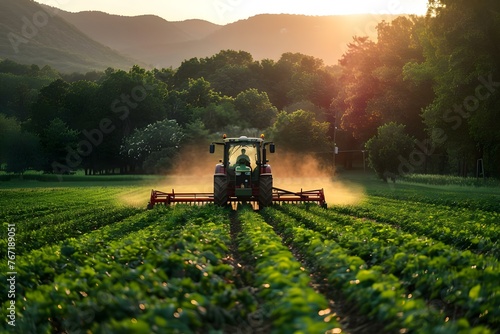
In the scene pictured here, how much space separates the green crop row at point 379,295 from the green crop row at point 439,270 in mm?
315

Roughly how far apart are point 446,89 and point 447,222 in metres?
25.8

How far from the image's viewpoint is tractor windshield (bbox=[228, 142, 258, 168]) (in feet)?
91.9

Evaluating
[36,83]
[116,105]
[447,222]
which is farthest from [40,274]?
[36,83]

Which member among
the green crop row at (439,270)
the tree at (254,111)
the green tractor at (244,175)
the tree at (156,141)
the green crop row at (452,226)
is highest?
the tree at (254,111)

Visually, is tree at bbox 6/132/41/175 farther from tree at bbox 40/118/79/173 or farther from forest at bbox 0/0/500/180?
tree at bbox 40/118/79/173

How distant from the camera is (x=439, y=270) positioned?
33.5ft

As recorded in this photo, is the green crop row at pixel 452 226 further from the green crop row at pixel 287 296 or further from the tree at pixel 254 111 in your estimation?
the tree at pixel 254 111

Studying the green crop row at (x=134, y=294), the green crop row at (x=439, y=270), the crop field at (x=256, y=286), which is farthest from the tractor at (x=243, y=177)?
the green crop row at (x=134, y=294)

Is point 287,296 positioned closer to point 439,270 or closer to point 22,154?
point 439,270

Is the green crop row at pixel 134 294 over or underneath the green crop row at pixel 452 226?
over

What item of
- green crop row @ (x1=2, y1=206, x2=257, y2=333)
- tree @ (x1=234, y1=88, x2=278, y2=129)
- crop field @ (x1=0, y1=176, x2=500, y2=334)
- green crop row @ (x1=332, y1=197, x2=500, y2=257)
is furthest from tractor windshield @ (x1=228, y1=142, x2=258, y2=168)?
tree @ (x1=234, y1=88, x2=278, y2=129)

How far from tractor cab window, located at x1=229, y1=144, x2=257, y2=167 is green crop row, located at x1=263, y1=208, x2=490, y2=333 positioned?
14283mm

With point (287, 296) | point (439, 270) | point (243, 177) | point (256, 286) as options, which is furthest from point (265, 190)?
point (287, 296)

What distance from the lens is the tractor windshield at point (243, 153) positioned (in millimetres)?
28011
